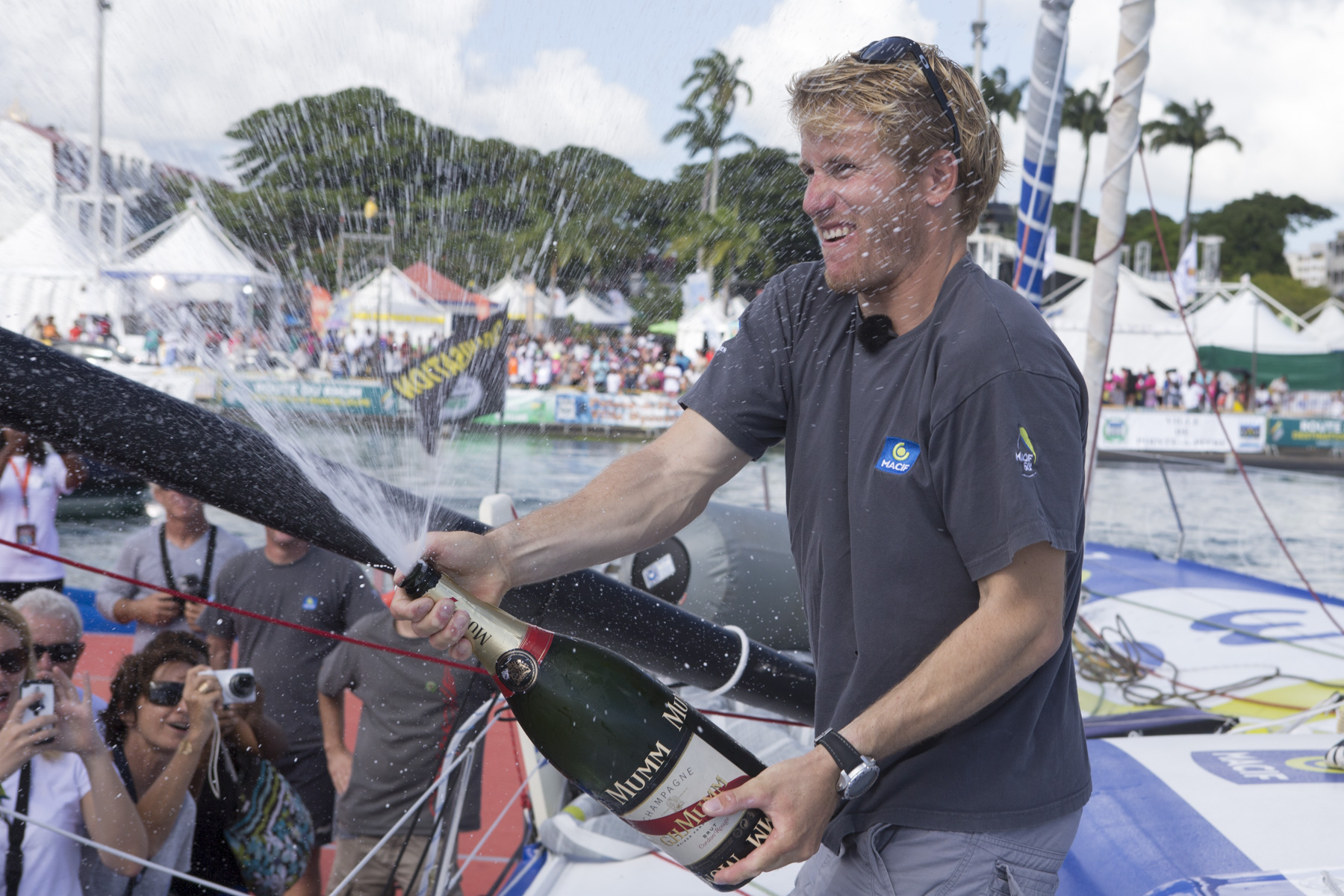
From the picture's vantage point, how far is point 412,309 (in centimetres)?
410

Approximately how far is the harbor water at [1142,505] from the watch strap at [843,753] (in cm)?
608

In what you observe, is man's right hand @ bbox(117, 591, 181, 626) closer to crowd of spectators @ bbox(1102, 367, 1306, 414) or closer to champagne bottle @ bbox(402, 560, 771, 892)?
champagne bottle @ bbox(402, 560, 771, 892)

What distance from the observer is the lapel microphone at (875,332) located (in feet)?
5.15

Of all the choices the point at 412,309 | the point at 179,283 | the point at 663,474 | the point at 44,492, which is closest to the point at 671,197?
the point at 412,309

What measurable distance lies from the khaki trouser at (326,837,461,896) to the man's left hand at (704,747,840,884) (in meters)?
2.54

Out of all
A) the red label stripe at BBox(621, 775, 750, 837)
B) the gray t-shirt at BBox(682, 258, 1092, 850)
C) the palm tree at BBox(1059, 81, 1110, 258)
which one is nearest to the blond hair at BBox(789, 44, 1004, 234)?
the gray t-shirt at BBox(682, 258, 1092, 850)

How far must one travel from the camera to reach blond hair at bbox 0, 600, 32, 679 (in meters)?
2.76

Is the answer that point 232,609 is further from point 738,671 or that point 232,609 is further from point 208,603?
point 738,671

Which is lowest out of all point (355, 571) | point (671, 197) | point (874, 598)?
point (355, 571)

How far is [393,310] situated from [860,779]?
3076 mm

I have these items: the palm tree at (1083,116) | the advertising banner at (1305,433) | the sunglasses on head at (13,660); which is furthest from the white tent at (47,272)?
the palm tree at (1083,116)

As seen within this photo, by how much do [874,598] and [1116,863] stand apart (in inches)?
43.4

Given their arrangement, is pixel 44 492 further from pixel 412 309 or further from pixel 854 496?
pixel 854 496

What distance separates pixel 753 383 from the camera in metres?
1.72
